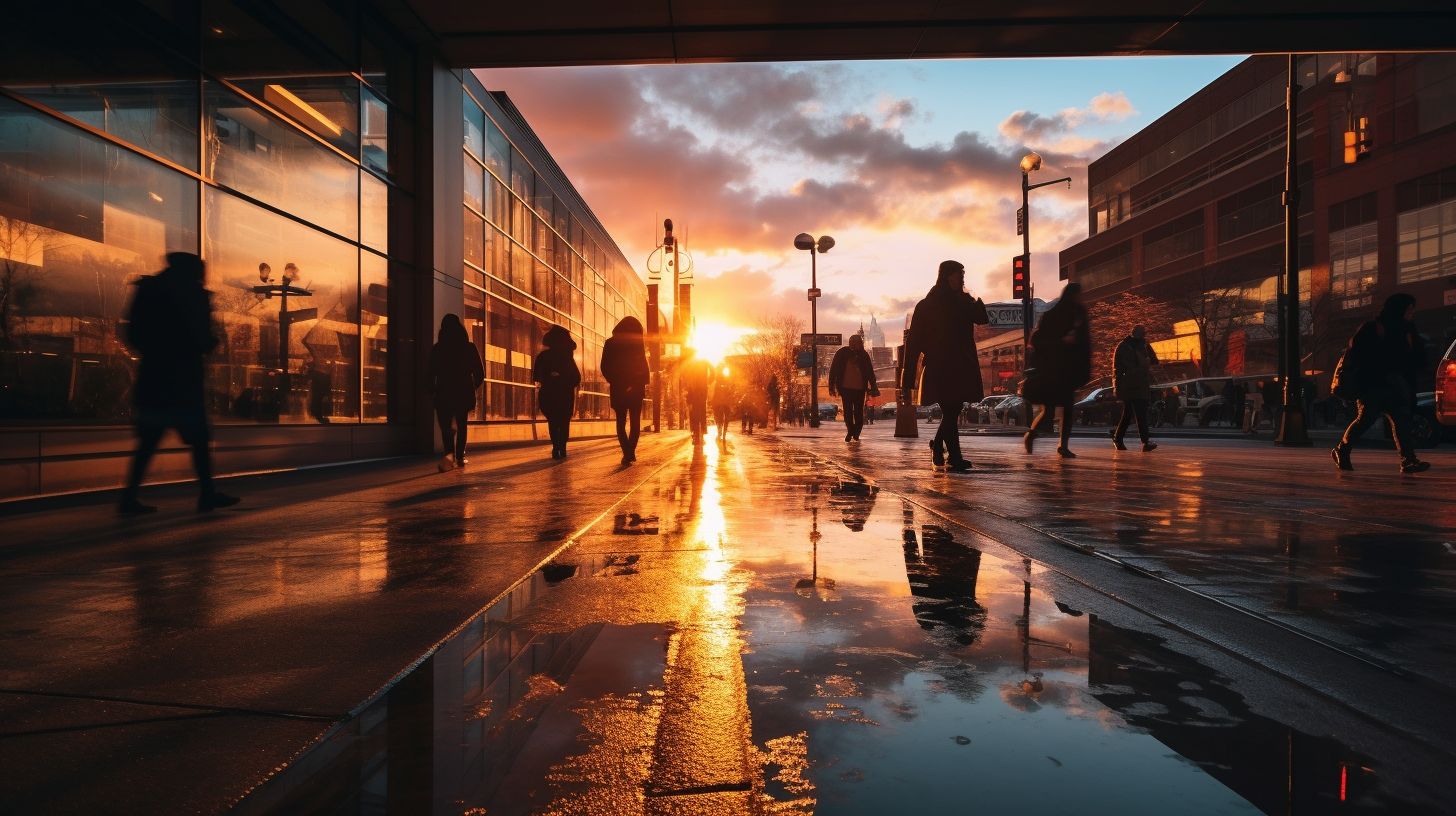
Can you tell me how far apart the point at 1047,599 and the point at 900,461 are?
337 inches

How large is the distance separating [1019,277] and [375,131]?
20.2 meters

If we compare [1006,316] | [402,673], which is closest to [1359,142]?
[1006,316]

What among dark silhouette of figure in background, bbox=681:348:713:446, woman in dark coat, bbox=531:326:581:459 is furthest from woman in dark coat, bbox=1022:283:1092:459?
dark silhouette of figure in background, bbox=681:348:713:446

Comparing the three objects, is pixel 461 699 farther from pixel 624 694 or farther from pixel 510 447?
pixel 510 447

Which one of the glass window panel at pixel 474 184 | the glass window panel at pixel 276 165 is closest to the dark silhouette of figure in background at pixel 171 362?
the glass window panel at pixel 276 165

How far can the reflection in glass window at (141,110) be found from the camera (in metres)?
7.87

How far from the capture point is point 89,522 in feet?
19.9

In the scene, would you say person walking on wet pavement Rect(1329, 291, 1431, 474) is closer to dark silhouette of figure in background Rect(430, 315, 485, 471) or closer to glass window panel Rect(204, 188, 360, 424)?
dark silhouette of figure in background Rect(430, 315, 485, 471)

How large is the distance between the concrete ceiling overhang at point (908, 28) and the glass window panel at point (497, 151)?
545 centimetres

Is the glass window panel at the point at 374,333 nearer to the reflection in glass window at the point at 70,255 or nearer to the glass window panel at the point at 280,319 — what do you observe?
the glass window panel at the point at 280,319

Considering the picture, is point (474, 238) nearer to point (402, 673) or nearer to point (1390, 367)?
point (1390, 367)

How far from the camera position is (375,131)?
13.5 metres

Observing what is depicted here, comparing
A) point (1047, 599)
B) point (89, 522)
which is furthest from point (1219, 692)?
point (89, 522)

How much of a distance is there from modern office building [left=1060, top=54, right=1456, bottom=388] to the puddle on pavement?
102ft
